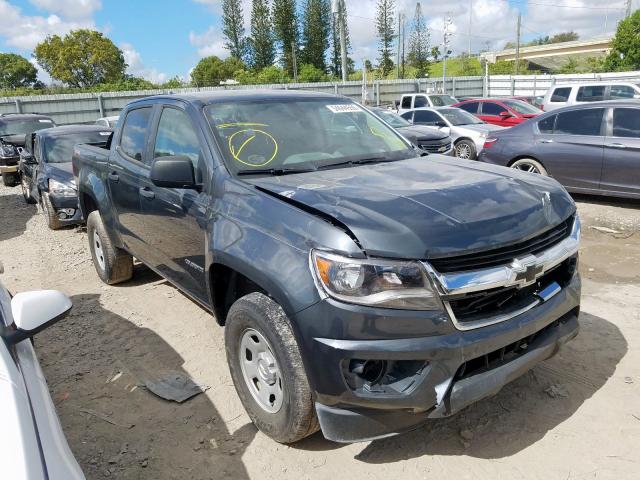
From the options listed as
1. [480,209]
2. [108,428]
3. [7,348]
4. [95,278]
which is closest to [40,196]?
[95,278]

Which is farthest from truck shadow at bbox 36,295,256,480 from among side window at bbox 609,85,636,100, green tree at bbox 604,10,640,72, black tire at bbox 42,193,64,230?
green tree at bbox 604,10,640,72

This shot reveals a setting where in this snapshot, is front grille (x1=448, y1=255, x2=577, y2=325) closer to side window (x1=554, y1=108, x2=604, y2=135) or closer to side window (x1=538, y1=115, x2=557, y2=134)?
side window (x1=554, y1=108, x2=604, y2=135)

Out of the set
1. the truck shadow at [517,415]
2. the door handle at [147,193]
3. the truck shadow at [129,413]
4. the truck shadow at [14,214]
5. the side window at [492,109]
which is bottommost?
the truck shadow at [14,214]

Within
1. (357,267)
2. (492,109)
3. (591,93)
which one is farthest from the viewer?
(492,109)

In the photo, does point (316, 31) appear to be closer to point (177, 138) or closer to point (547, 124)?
point (547, 124)

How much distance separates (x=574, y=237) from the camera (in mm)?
2936

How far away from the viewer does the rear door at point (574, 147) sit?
25.2 feet

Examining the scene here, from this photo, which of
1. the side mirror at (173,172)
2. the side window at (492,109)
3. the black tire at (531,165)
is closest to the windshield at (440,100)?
the side window at (492,109)

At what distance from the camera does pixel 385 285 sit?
2.28 meters

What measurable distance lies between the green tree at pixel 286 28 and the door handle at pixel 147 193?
6804 cm

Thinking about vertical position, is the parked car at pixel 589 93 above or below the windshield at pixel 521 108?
above

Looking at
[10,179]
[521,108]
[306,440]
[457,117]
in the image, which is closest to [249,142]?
[306,440]

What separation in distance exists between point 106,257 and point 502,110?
13.4 m

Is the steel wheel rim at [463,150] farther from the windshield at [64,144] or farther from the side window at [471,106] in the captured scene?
the windshield at [64,144]
